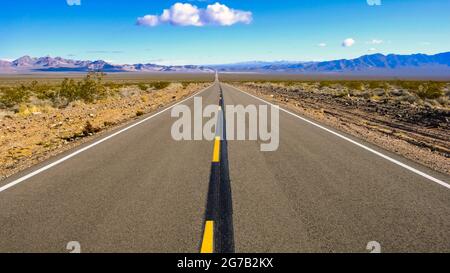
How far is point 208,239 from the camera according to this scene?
15.0ft

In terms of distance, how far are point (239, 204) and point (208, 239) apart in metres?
1.29

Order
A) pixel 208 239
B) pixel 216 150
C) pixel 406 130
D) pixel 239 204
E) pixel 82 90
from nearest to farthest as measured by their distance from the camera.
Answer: pixel 208 239 → pixel 239 204 → pixel 216 150 → pixel 406 130 → pixel 82 90

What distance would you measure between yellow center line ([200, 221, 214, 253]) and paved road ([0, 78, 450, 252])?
0.22 feet

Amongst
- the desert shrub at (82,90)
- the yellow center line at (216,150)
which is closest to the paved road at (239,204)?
the yellow center line at (216,150)

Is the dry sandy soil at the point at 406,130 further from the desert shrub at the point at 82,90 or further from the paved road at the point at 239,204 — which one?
the desert shrub at the point at 82,90

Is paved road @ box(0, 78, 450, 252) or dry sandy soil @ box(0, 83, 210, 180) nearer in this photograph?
paved road @ box(0, 78, 450, 252)

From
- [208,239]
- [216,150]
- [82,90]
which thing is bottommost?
[208,239]

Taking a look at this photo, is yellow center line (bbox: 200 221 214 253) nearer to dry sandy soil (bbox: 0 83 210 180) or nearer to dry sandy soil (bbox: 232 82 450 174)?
dry sandy soil (bbox: 0 83 210 180)

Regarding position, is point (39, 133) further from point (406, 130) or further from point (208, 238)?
point (406, 130)

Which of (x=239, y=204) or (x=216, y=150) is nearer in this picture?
(x=239, y=204)

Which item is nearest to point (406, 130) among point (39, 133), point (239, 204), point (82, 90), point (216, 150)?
point (216, 150)

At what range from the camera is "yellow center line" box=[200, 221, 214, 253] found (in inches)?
169

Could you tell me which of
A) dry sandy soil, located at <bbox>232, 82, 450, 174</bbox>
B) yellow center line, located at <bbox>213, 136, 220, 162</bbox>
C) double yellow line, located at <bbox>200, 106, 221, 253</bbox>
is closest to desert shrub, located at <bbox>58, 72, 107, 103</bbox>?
dry sandy soil, located at <bbox>232, 82, 450, 174</bbox>
